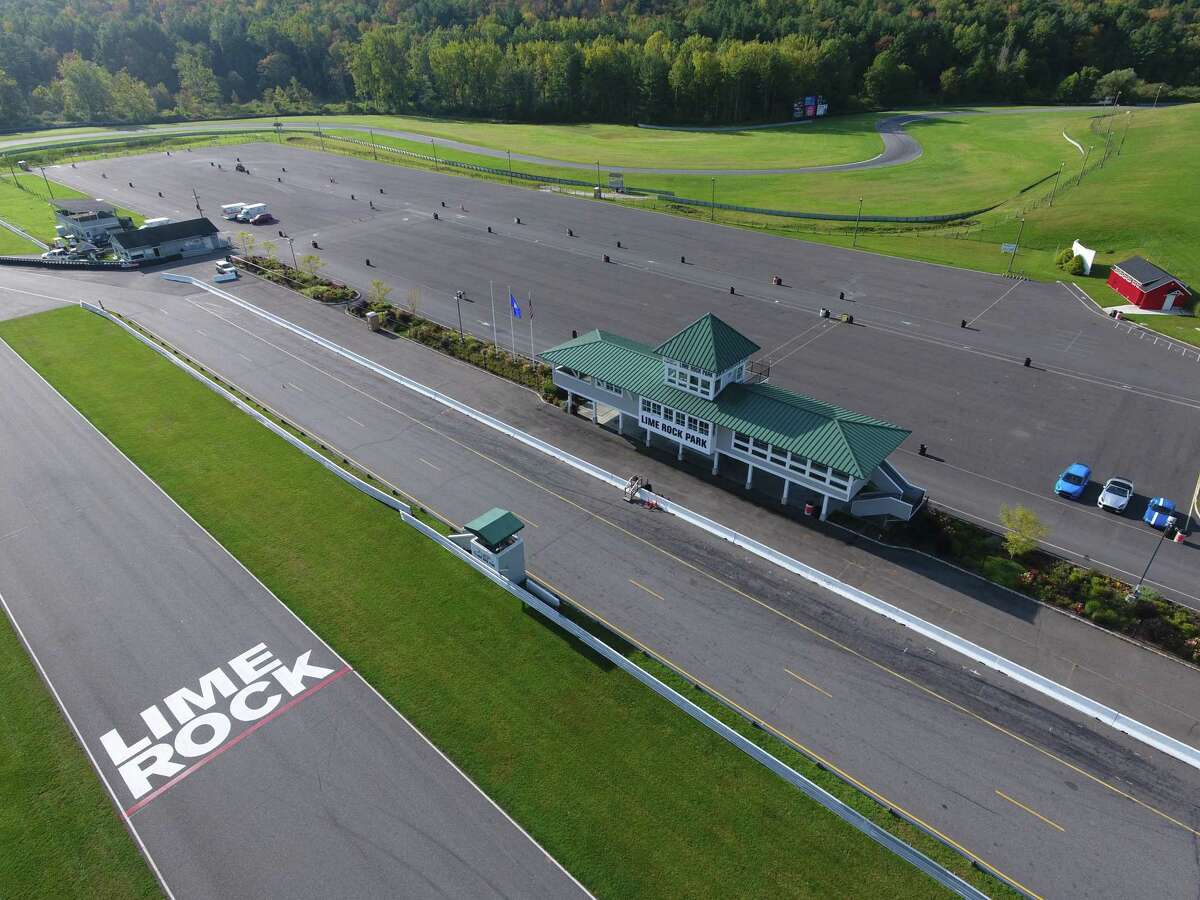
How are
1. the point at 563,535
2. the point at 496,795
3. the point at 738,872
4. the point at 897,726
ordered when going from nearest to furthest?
the point at 738,872
the point at 496,795
the point at 897,726
the point at 563,535

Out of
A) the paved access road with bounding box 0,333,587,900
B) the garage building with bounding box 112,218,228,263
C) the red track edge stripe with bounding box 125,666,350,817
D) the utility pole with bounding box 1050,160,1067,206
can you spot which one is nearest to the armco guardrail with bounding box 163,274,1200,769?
Answer: the paved access road with bounding box 0,333,587,900

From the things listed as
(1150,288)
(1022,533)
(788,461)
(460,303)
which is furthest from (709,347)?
(1150,288)

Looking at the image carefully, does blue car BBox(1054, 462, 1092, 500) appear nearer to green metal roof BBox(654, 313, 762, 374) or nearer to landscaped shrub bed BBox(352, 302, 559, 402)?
green metal roof BBox(654, 313, 762, 374)

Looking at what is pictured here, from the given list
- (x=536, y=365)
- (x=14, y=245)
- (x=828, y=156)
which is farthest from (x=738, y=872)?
(x=828, y=156)

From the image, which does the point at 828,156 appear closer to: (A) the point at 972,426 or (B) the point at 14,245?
(A) the point at 972,426

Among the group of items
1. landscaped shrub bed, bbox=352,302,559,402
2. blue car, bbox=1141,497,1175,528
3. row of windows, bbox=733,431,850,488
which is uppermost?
row of windows, bbox=733,431,850,488

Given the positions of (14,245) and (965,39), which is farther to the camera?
(965,39)
